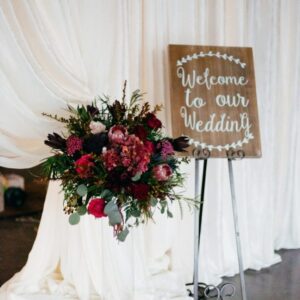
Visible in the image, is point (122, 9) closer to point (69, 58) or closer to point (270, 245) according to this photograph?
point (69, 58)

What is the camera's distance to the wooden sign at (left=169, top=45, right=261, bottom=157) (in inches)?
89.3

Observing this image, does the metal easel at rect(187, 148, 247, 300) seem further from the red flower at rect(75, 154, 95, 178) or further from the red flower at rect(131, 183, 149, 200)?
the red flower at rect(75, 154, 95, 178)

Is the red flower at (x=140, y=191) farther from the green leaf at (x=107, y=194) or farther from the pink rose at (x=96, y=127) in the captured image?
the pink rose at (x=96, y=127)

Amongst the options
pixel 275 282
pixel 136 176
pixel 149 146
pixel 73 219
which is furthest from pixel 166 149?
pixel 275 282

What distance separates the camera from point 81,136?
70.6 inches

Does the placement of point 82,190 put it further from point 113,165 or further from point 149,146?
point 149,146

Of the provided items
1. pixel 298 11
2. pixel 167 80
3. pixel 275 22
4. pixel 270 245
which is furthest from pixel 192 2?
pixel 270 245

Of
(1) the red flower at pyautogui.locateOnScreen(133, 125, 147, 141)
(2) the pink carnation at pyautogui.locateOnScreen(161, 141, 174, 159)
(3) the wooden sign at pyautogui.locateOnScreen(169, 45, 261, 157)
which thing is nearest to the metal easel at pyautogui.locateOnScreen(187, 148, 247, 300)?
(3) the wooden sign at pyautogui.locateOnScreen(169, 45, 261, 157)

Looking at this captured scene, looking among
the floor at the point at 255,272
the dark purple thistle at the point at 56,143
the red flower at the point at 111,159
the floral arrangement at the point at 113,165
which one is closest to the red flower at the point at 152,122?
the floral arrangement at the point at 113,165

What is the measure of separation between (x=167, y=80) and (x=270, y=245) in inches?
56.0

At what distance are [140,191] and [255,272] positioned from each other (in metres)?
1.64

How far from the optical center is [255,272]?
116 inches

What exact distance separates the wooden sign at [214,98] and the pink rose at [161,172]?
52 cm

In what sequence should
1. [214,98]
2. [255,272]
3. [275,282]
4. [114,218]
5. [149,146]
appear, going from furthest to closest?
1. [255,272]
2. [275,282]
3. [214,98]
4. [149,146]
5. [114,218]
